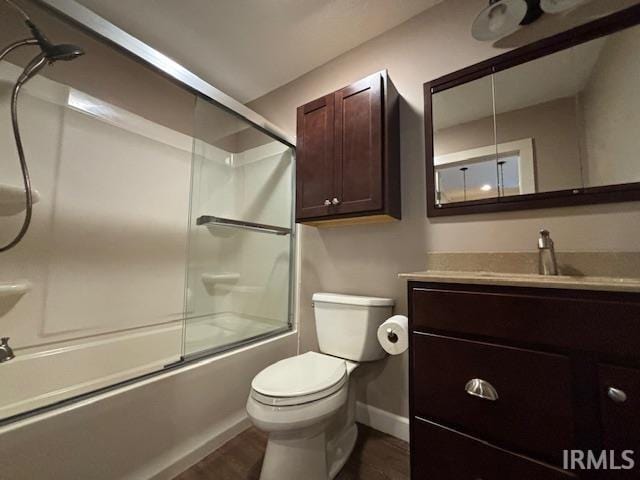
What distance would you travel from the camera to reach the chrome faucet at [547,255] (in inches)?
38.0

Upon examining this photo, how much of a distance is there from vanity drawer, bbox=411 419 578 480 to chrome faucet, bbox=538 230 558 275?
635 mm

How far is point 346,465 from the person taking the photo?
1164 mm

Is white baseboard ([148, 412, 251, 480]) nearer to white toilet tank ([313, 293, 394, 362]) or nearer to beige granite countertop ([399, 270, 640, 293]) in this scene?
white toilet tank ([313, 293, 394, 362])

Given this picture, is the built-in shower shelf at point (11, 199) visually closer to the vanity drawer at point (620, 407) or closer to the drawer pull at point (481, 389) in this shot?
the drawer pull at point (481, 389)

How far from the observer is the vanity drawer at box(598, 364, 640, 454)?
57 cm

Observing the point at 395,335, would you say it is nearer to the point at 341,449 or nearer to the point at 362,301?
the point at 362,301

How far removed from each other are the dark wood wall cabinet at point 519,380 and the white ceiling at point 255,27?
1.57 meters

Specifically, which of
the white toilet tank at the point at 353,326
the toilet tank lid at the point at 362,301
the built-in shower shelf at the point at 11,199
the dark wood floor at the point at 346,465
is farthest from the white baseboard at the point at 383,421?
the built-in shower shelf at the point at 11,199

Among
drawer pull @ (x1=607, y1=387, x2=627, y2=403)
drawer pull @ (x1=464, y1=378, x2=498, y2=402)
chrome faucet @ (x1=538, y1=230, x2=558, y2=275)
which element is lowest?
drawer pull @ (x1=464, y1=378, x2=498, y2=402)

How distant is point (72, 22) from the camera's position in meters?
0.87

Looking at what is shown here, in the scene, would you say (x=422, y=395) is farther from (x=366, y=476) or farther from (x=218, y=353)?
(x=218, y=353)

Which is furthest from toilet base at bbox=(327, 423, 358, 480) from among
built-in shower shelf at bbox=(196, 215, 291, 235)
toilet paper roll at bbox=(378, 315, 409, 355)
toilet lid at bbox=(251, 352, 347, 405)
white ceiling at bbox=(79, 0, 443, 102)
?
white ceiling at bbox=(79, 0, 443, 102)

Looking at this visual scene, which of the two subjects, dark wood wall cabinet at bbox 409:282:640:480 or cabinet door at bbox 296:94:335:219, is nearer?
dark wood wall cabinet at bbox 409:282:640:480

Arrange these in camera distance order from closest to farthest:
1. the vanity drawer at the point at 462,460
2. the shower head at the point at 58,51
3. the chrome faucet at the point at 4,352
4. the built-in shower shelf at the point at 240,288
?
the vanity drawer at the point at 462,460, the chrome faucet at the point at 4,352, the shower head at the point at 58,51, the built-in shower shelf at the point at 240,288
